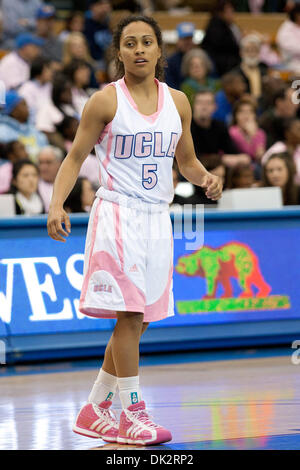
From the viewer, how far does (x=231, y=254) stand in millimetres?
7129

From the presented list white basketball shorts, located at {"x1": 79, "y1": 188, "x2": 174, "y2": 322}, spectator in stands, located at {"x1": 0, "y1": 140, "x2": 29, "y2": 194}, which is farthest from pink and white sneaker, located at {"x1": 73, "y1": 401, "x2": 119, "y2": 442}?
spectator in stands, located at {"x1": 0, "y1": 140, "x2": 29, "y2": 194}

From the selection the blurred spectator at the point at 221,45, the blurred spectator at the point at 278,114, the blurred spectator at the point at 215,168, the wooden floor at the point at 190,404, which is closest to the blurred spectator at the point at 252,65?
the blurred spectator at the point at 221,45

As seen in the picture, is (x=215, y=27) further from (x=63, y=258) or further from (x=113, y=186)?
(x=113, y=186)

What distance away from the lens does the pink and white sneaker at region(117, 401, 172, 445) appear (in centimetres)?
407

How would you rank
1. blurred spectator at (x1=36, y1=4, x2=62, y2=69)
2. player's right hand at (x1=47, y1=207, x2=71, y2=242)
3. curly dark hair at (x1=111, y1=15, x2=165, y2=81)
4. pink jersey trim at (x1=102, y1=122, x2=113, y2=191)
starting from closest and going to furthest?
player's right hand at (x1=47, y1=207, x2=71, y2=242), pink jersey trim at (x1=102, y1=122, x2=113, y2=191), curly dark hair at (x1=111, y1=15, x2=165, y2=81), blurred spectator at (x1=36, y1=4, x2=62, y2=69)

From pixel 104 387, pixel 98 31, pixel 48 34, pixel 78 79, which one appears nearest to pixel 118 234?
pixel 104 387

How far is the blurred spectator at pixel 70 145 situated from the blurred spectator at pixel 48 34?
2.35 meters

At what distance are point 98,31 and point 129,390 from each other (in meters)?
9.63

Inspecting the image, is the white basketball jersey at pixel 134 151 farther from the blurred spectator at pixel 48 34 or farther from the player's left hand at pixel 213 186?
the blurred spectator at pixel 48 34

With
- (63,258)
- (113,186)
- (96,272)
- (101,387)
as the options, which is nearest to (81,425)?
(101,387)

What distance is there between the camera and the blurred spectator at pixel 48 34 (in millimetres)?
11914

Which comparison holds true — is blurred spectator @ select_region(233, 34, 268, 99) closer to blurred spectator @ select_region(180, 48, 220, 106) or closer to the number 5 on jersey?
blurred spectator @ select_region(180, 48, 220, 106)

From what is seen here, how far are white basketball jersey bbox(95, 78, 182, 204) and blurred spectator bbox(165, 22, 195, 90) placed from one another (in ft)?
24.4

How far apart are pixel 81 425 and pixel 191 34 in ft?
28.4
